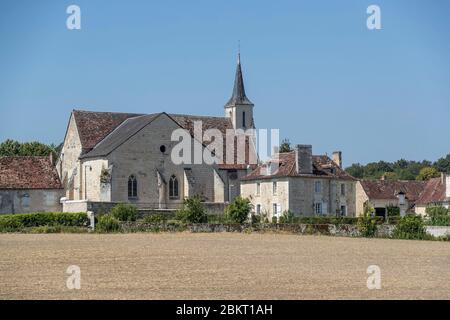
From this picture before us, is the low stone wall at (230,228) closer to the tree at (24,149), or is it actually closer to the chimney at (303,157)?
the chimney at (303,157)

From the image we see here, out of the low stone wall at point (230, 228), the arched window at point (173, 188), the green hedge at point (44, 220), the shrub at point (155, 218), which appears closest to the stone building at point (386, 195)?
the arched window at point (173, 188)

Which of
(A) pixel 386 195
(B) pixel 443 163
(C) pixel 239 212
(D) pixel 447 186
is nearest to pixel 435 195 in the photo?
(D) pixel 447 186

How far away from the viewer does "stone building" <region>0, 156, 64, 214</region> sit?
2625 inches

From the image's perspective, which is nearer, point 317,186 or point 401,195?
point 317,186

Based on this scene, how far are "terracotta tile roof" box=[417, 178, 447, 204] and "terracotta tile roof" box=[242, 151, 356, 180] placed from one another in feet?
39.2

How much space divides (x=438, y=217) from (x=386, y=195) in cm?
2362

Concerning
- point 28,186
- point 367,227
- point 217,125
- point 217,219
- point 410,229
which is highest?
point 217,125

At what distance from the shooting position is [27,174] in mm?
69000

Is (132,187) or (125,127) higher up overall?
(125,127)

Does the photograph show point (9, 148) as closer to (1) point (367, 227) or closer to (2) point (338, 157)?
(2) point (338, 157)

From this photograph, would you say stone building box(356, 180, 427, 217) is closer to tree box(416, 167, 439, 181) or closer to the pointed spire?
the pointed spire

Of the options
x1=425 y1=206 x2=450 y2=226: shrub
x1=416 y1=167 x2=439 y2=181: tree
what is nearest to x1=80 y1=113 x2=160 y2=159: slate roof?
x1=425 y1=206 x2=450 y2=226: shrub

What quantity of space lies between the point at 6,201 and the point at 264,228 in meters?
23.8

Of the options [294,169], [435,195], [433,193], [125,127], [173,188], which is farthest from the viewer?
[433,193]
